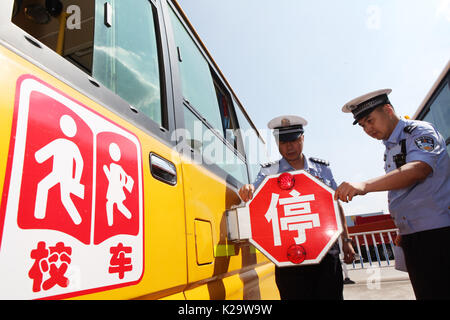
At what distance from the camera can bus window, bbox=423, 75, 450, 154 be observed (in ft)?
10.0

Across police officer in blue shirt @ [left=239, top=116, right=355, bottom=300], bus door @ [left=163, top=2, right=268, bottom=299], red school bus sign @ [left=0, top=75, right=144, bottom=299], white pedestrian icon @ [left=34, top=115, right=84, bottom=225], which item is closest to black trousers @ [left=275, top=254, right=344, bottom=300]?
police officer in blue shirt @ [left=239, top=116, right=355, bottom=300]

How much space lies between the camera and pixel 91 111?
761mm

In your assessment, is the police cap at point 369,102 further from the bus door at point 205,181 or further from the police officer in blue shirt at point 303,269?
the bus door at point 205,181

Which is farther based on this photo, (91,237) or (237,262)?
(237,262)

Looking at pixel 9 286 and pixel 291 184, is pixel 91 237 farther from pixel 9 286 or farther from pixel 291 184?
pixel 291 184

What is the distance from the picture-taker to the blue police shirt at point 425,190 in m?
1.47

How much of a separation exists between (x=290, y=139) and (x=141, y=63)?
129 centimetres

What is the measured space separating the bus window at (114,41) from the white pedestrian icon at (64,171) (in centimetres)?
33

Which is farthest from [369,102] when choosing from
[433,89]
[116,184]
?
[433,89]

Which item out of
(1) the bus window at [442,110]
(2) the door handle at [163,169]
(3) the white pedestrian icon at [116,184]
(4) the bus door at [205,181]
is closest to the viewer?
(3) the white pedestrian icon at [116,184]

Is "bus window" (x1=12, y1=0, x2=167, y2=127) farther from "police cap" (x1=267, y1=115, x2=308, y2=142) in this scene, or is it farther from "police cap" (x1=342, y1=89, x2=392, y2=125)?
"police cap" (x1=342, y1=89, x2=392, y2=125)

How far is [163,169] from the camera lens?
39.4 inches

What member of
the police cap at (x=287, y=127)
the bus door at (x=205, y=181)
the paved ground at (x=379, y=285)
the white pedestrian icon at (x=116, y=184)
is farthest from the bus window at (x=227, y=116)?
the paved ground at (x=379, y=285)

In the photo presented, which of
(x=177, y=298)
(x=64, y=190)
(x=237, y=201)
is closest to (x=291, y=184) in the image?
(x=237, y=201)
